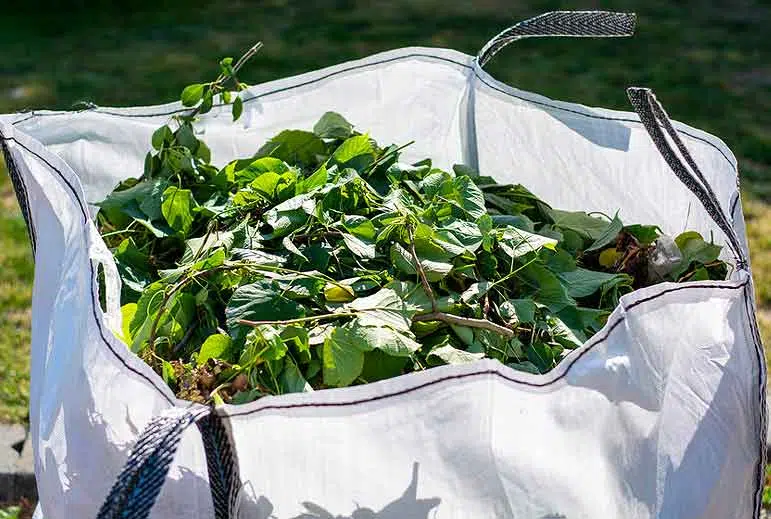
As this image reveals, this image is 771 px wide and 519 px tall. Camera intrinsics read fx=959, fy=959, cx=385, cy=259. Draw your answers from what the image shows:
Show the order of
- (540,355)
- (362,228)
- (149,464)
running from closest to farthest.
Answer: (149,464)
(540,355)
(362,228)

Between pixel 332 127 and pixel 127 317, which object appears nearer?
pixel 127 317

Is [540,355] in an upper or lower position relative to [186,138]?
lower

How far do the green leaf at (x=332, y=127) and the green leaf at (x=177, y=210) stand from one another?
0.28 meters

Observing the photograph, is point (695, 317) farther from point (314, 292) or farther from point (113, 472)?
point (113, 472)

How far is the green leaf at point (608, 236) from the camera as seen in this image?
1.39 metres

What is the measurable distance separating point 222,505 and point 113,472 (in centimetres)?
14

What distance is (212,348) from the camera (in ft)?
3.51

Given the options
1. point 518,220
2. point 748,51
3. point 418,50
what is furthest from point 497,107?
point 748,51

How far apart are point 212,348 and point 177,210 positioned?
14.0 inches

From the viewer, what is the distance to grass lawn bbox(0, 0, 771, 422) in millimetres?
3703

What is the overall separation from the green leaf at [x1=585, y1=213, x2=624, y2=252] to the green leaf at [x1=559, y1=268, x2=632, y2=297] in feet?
0.30

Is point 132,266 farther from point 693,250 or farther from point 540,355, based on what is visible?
point 693,250

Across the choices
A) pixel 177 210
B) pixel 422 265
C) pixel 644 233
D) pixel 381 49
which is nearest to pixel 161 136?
pixel 177 210

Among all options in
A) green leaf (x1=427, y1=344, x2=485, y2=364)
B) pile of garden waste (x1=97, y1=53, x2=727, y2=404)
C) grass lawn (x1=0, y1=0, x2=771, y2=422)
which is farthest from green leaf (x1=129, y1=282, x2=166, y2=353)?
grass lawn (x1=0, y1=0, x2=771, y2=422)
